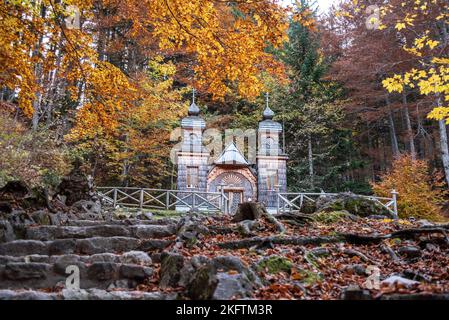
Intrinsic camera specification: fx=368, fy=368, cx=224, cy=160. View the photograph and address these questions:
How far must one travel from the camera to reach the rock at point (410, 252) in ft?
17.4

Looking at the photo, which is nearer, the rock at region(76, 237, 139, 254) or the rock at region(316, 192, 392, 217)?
the rock at region(76, 237, 139, 254)

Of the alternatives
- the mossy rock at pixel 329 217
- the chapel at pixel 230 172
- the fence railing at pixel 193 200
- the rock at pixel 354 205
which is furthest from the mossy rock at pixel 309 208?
the chapel at pixel 230 172

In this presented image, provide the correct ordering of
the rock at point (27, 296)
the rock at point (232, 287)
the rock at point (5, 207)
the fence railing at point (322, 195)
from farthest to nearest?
the fence railing at point (322, 195)
the rock at point (5, 207)
the rock at point (27, 296)
the rock at point (232, 287)

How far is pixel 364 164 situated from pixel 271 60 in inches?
823

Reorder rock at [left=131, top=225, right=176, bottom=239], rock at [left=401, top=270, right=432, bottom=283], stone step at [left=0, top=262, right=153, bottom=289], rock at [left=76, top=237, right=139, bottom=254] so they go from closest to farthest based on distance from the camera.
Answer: rock at [left=401, top=270, right=432, bottom=283]
stone step at [left=0, top=262, right=153, bottom=289]
rock at [left=76, top=237, right=139, bottom=254]
rock at [left=131, top=225, right=176, bottom=239]

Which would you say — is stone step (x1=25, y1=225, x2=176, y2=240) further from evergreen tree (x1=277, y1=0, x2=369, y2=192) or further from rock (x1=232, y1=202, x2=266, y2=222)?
evergreen tree (x1=277, y1=0, x2=369, y2=192)

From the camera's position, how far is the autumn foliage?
50.9 ft

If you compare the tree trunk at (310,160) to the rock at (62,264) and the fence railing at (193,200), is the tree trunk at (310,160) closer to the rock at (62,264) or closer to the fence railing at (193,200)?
the fence railing at (193,200)

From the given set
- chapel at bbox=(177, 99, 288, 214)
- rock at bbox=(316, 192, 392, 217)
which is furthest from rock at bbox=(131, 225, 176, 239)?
chapel at bbox=(177, 99, 288, 214)

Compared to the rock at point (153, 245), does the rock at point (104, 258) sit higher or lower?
lower

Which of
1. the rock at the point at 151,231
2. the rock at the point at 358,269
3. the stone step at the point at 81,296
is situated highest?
the rock at the point at 151,231

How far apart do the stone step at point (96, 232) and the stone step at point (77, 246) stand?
0.68 metres

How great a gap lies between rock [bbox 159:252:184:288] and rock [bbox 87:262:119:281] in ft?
1.88

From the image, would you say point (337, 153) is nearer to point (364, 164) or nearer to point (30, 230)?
point (364, 164)
